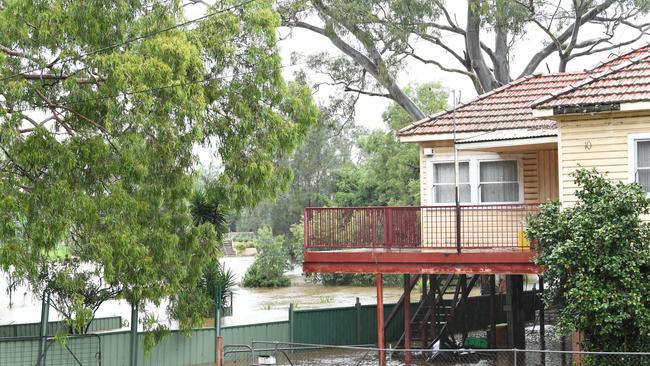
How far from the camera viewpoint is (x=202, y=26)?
1934cm

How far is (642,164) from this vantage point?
18.3 metres

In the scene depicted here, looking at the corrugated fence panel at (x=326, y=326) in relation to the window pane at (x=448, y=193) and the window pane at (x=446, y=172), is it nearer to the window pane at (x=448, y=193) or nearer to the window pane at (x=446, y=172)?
the window pane at (x=448, y=193)

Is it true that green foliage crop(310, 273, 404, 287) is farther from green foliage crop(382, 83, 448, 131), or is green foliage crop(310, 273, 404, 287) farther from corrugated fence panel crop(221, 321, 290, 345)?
corrugated fence panel crop(221, 321, 290, 345)

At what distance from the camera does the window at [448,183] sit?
74.0 ft

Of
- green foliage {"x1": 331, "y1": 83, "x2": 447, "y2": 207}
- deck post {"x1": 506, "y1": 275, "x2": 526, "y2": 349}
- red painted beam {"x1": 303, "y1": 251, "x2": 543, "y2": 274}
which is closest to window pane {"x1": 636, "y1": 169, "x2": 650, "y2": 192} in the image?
red painted beam {"x1": 303, "y1": 251, "x2": 543, "y2": 274}

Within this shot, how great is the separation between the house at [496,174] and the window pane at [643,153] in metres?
0.02

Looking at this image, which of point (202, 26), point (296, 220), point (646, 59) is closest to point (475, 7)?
point (646, 59)

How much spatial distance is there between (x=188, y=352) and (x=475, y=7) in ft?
57.7

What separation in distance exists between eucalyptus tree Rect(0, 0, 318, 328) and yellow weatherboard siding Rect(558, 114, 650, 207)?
5.80m

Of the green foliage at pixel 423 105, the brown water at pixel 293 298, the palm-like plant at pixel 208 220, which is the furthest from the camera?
the green foliage at pixel 423 105

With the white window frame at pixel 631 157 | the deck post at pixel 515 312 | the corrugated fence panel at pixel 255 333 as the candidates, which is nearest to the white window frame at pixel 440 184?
the deck post at pixel 515 312

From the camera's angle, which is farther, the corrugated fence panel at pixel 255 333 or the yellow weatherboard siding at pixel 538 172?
the corrugated fence panel at pixel 255 333

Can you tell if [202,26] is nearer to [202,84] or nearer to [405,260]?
[202,84]

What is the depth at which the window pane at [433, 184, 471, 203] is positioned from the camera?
22484 millimetres
